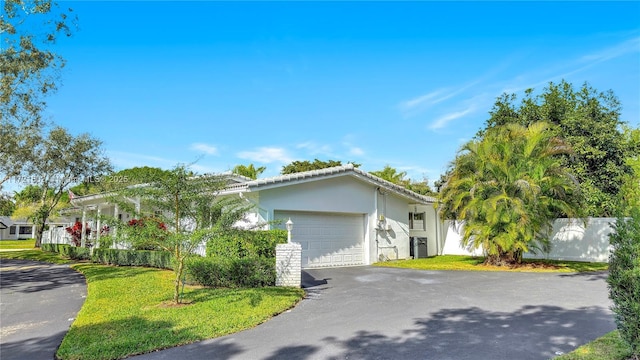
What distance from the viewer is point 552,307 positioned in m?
8.17

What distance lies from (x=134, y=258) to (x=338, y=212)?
867cm

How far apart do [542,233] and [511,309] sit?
32.5 ft

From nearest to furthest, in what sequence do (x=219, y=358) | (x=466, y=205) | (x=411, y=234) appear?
(x=219, y=358)
(x=466, y=205)
(x=411, y=234)

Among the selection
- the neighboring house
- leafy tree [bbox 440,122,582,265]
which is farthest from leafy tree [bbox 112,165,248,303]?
the neighboring house

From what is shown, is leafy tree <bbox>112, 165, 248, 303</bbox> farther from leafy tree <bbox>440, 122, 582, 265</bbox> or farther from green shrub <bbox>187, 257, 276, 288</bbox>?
leafy tree <bbox>440, 122, 582, 265</bbox>

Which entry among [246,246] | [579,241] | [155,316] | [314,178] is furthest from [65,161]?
[579,241]

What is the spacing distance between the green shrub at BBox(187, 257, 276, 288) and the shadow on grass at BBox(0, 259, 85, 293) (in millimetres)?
5169

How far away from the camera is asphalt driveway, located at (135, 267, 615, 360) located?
556 cm

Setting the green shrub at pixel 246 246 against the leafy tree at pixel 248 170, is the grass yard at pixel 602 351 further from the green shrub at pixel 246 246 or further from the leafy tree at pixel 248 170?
the leafy tree at pixel 248 170

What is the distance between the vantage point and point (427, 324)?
6938 millimetres

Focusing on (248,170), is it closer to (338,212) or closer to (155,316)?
(338,212)

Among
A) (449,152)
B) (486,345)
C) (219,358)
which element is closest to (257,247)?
(219,358)

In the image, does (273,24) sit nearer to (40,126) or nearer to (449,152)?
(449,152)

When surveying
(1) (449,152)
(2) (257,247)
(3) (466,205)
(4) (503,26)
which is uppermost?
(4) (503,26)
